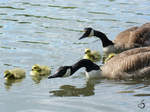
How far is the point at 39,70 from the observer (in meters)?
11.4

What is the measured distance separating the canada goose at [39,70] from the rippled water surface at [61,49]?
139 millimetres

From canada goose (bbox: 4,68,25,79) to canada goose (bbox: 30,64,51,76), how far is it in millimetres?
253

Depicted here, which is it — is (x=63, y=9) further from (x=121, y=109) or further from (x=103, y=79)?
(x=121, y=109)

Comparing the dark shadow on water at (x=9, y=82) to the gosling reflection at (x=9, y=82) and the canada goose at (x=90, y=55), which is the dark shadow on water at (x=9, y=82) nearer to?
the gosling reflection at (x=9, y=82)

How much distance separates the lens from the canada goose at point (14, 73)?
1110 centimetres

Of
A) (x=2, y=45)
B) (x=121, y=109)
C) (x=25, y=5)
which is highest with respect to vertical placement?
(x=25, y=5)

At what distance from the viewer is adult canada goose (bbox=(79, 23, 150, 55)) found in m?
14.2

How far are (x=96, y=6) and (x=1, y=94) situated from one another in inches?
308

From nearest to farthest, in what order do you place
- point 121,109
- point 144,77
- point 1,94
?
point 121,109, point 1,94, point 144,77

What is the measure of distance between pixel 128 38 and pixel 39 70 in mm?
3795

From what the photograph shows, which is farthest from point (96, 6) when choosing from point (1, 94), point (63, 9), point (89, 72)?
point (1, 94)

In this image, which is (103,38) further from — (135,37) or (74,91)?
(74,91)

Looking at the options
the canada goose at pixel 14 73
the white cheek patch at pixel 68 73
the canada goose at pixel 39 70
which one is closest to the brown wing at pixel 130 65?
the white cheek patch at pixel 68 73

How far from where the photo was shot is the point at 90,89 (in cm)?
1080
